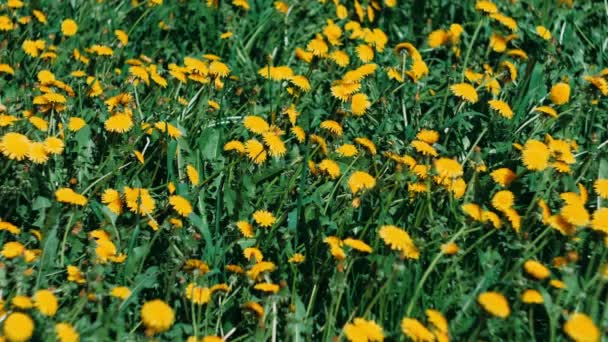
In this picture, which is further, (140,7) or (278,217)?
(140,7)

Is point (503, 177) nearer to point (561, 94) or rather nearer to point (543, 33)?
point (561, 94)

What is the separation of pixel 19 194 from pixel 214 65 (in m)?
0.86

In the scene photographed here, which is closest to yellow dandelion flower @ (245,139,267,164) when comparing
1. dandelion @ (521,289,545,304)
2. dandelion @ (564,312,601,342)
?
dandelion @ (521,289,545,304)

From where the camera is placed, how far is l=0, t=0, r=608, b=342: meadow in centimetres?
210

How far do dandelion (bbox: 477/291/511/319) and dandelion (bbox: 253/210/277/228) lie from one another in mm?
687

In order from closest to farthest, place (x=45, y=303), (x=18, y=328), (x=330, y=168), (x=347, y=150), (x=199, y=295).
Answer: (x=18, y=328) < (x=45, y=303) < (x=199, y=295) < (x=330, y=168) < (x=347, y=150)

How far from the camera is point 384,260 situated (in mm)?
2217

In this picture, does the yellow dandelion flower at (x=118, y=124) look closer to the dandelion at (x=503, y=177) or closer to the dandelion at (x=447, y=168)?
the dandelion at (x=447, y=168)

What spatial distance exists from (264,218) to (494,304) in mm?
748

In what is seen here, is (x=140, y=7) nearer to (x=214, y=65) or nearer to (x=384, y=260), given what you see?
(x=214, y=65)

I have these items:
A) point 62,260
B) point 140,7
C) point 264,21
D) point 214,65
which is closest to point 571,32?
point 264,21

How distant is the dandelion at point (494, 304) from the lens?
6.23 ft

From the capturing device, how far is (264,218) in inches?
93.4

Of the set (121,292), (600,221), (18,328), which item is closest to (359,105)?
(600,221)
